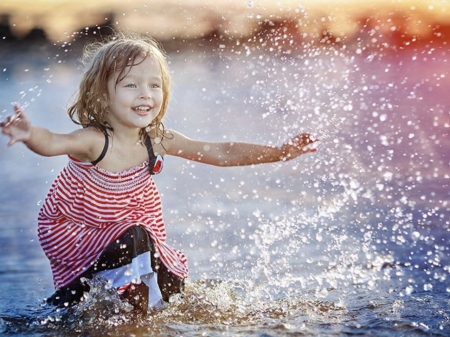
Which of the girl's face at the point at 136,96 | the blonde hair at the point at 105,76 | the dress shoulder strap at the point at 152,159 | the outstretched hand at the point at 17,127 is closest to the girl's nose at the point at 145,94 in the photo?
the girl's face at the point at 136,96

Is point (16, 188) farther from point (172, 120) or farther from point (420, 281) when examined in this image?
point (420, 281)

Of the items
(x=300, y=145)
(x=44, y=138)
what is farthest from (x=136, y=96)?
(x=300, y=145)

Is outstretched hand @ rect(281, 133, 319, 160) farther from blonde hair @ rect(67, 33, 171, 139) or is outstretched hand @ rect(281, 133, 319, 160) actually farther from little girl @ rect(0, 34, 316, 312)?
blonde hair @ rect(67, 33, 171, 139)

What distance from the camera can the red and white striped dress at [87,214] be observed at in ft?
13.3

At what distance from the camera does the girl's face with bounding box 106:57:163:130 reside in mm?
4082

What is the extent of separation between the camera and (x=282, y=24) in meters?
14.6

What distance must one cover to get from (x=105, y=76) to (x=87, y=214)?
69cm

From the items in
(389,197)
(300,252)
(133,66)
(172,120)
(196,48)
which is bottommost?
(300,252)

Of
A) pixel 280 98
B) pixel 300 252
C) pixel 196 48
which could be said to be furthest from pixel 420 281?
pixel 196 48

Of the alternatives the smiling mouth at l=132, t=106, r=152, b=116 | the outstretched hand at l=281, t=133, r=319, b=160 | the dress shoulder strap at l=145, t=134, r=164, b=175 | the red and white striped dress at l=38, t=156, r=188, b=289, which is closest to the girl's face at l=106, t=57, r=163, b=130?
the smiling mouth at l=132, t=106, r=152, b=116

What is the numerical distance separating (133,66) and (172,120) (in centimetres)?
517

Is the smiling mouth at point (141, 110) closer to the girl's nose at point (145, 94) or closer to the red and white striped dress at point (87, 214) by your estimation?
the girl's nose at point (145, 94)

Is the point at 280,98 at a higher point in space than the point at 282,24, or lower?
lower

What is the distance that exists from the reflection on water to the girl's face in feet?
2.88
